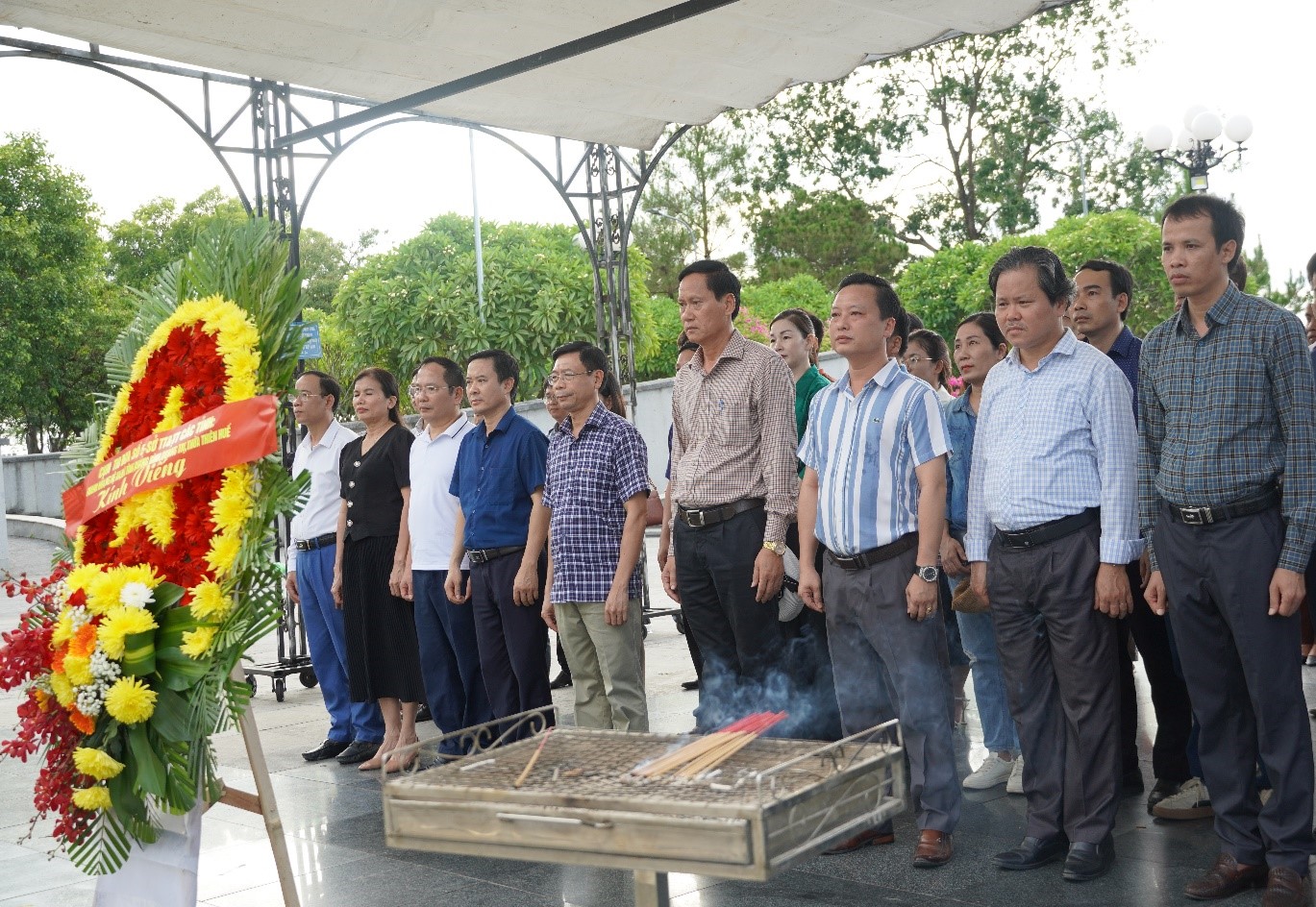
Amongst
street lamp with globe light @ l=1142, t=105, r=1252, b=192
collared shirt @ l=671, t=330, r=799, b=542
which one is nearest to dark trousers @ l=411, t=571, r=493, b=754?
collared shirt @ l=671, t=330, r=799, b=542

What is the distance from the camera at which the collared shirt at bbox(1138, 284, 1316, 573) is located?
3.63m

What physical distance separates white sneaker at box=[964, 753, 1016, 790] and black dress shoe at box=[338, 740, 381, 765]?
2940mm

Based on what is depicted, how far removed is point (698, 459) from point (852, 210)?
29107 millimetres

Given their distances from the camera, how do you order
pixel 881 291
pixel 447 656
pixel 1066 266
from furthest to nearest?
1. pixel 1066 266
2. pixel 447 656
3. pixel 881 291

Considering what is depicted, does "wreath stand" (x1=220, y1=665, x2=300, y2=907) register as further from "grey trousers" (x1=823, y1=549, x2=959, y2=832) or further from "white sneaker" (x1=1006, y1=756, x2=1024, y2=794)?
"white sneaker" (x1=1006, y1=756, x2=1024, y2=794)

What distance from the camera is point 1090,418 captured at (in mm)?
4105

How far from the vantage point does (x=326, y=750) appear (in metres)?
6.67

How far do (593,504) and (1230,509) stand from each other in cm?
243

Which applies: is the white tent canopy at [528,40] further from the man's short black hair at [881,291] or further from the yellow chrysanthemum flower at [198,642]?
the yellow chrysanthemum flower at [198,642]

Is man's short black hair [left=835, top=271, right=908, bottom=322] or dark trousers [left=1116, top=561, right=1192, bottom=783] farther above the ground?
man's short black hair [left=835, top=271, right=908, bottom=322]

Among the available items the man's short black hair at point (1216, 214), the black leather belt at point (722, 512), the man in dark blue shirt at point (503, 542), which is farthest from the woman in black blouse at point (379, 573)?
the man's short black hair at point (1216, 214)

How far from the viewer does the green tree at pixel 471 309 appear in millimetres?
28391

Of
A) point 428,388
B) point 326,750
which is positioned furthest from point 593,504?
point 326,750

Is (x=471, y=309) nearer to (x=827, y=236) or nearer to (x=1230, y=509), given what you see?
(x=827, y=236)
